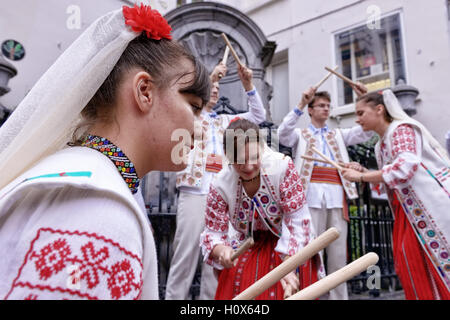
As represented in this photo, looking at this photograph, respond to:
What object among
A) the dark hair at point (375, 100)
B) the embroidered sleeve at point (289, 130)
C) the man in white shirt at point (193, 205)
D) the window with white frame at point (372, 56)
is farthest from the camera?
the window with white frame at point (372, 56)

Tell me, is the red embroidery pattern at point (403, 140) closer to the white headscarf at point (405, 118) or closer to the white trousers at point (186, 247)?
the white headscarf at point (405, 118)

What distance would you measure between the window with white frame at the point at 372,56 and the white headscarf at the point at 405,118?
4.88 metres

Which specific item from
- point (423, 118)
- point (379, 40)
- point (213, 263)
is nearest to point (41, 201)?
point (213, 263)

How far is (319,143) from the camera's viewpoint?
3494mm

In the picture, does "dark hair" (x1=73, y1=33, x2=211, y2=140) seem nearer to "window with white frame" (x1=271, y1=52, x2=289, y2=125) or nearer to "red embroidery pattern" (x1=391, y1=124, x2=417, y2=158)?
"red embroidery pattern" (x1=391, y1=124, x2=417, y2=158)

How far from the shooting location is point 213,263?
197 cm

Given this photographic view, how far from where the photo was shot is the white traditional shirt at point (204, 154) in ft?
10.1

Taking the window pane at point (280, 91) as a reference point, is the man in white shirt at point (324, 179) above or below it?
below

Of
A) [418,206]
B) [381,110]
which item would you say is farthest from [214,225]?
[381,110]

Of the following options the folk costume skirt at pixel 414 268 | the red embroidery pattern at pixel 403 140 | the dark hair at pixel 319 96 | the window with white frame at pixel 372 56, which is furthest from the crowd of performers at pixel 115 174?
the window with white frame at pixel 372 56

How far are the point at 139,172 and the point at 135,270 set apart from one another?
339 millimetres

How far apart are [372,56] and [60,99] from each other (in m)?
8.00

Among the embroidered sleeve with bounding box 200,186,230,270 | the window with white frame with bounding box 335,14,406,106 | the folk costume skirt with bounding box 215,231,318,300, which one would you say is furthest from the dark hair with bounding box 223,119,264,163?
the window with white frame with bounding box 335,14,406,106

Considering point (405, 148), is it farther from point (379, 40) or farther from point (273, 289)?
point (379, 40)
